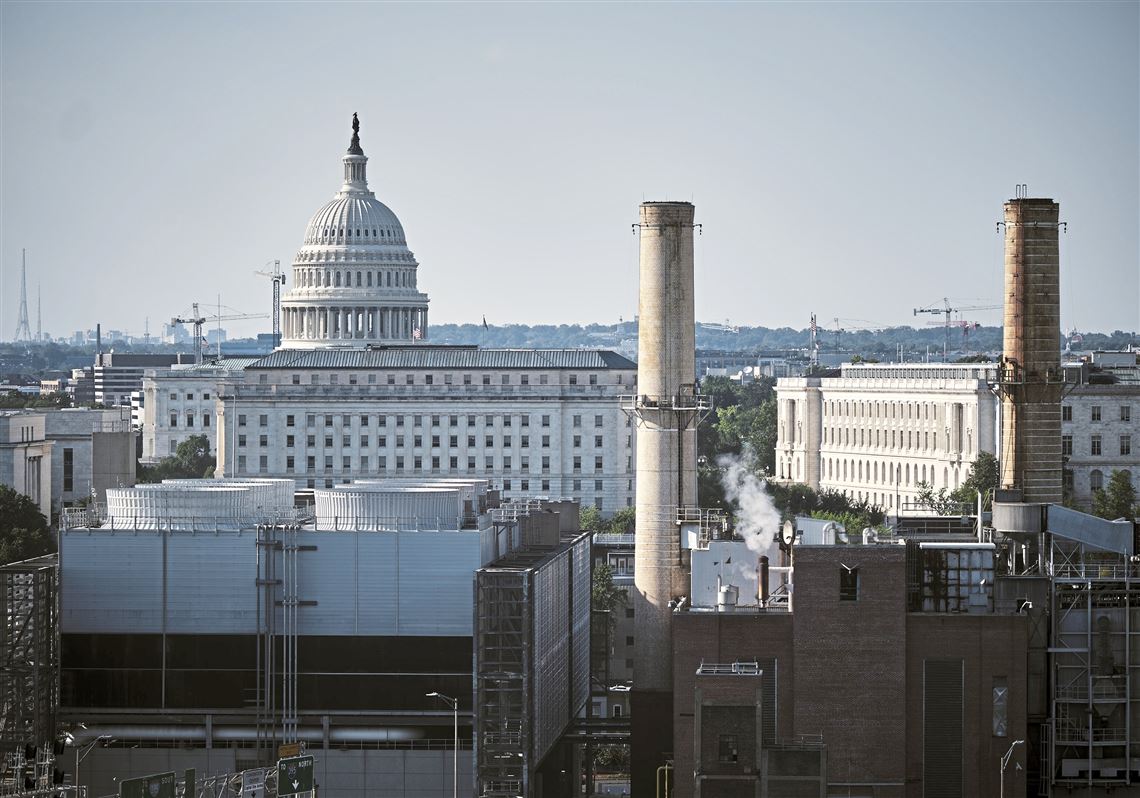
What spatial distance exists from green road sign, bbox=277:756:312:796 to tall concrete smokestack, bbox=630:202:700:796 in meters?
24.1

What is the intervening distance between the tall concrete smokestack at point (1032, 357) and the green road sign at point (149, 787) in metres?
49.8

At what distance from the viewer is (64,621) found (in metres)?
113

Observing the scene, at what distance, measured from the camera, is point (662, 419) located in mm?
122750

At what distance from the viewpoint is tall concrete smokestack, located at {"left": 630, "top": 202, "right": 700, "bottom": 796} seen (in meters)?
122

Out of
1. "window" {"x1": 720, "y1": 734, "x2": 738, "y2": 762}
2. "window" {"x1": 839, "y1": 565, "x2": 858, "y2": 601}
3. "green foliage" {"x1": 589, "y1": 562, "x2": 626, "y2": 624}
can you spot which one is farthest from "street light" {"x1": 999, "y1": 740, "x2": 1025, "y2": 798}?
"green foliage" {"x1": 589, "y1": 562, "x2": 626, "y2": 624}

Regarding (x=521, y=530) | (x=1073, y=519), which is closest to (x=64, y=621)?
(x=521, y=530)

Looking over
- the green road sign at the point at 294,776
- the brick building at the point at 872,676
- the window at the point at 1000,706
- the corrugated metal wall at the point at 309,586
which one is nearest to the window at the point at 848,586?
the brick building at the point at 872,676

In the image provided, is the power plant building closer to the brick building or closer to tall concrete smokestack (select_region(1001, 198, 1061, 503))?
the brick building

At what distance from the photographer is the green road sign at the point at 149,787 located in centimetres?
8938

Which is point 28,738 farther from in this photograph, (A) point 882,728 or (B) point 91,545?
(A) point 882,728

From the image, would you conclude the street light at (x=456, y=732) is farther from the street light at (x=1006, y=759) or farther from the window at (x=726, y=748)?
the street light at (x=1006, y=759)

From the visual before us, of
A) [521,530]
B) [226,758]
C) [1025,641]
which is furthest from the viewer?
[521,530]

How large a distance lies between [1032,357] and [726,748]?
38663 mm

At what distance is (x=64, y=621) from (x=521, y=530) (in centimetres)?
2538
